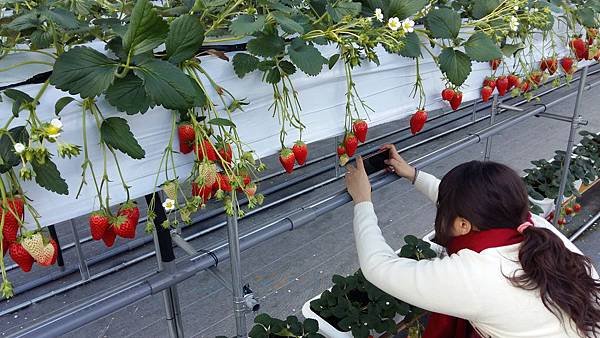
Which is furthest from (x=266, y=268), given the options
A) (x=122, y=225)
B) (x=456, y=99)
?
(x=122, y=225)

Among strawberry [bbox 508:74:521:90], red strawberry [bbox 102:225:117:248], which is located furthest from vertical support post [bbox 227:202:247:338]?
strawberry [bbox 508:74:521:90]

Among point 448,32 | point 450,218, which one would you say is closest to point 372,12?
point 448,32

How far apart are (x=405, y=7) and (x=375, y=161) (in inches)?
15.5

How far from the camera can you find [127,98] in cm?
67

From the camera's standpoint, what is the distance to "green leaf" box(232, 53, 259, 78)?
2.77 feet

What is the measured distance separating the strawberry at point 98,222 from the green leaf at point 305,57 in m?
0.38

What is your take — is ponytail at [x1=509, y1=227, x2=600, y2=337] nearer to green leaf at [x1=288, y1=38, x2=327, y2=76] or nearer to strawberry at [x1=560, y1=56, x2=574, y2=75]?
green leaf at [x1=288, y1=38, x2=327, y2=76]

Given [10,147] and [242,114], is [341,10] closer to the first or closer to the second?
[242,114]

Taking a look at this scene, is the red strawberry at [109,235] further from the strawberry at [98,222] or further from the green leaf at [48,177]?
the green leaf at [48,177]

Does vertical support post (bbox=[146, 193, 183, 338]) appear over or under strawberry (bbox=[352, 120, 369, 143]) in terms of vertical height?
under

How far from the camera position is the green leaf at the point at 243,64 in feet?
2.77

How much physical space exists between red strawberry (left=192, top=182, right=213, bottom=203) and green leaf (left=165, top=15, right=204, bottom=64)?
0.61 ft

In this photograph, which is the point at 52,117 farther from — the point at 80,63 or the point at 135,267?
the point at 135,267

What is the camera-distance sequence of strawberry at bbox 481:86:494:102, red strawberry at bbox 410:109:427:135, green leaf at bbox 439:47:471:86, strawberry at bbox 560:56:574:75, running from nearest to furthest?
green leaf at bbox 439:47:471:86 → red strawberry at bbox 410:109:427:135 → strawberry at bbox 481:86:494:102 → strawberry at bbox 560:56:574:75
